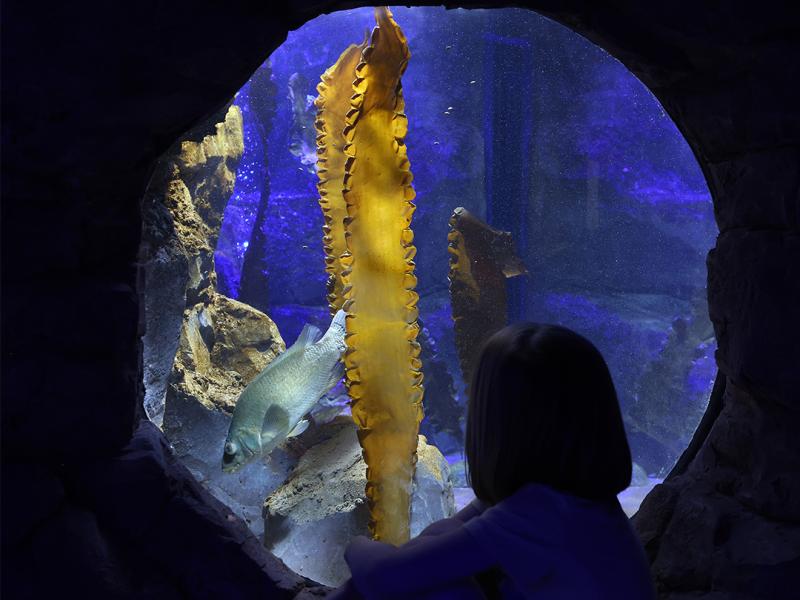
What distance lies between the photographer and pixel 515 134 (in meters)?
10.9

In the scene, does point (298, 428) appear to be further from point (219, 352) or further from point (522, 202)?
point (522, 202)

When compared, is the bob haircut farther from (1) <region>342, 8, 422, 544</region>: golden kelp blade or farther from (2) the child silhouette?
(1) <region>342, 8, 422, 544</region>: golden kelp blade

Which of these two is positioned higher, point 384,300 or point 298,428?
point 384,300

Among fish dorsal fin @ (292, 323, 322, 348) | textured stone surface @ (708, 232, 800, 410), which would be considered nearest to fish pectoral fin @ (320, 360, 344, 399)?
fish dorsal fin @ (292, 323, 322, 348)

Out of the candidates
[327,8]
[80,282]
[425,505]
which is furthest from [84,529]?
[425,505]

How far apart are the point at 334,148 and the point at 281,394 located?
130 cm

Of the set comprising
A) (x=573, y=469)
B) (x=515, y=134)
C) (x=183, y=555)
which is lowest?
(x=183, y=555)

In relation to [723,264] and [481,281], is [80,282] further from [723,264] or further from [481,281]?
[481,281]

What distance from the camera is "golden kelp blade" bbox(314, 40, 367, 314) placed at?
123 inches

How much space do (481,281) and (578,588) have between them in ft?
10.2

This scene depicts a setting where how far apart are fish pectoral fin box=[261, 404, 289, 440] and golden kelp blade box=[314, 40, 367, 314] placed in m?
0.77

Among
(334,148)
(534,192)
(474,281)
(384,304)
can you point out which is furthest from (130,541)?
(534,192)

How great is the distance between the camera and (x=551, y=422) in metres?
1.11

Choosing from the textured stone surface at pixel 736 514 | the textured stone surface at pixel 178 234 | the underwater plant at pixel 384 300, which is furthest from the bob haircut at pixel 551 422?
the underwater plant at pixel 384 300
